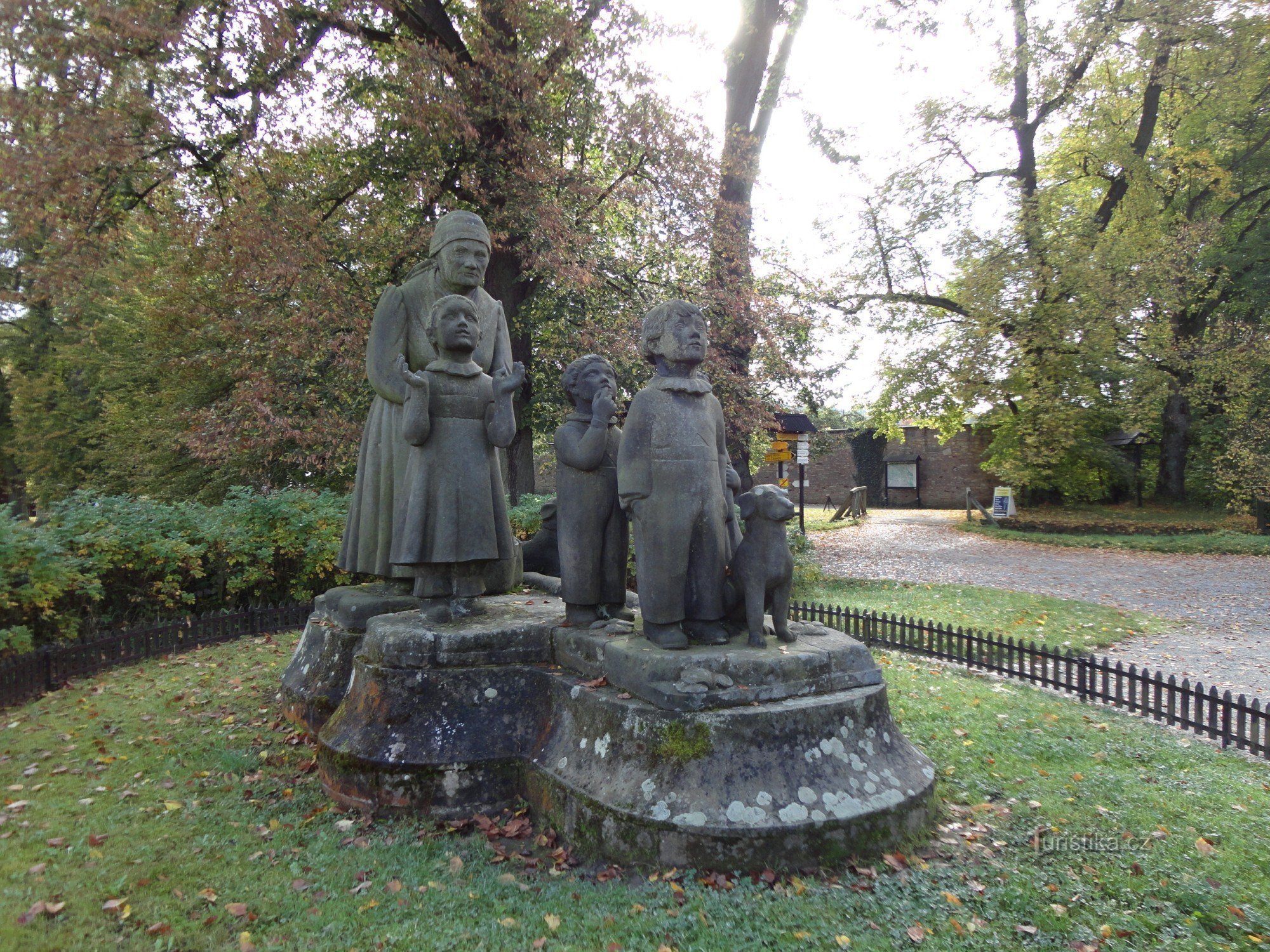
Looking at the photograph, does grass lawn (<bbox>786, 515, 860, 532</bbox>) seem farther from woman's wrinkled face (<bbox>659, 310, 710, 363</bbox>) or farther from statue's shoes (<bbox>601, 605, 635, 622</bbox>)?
woman's wrinkled face (<bbox>659, 310, 710, 363</bbox>)

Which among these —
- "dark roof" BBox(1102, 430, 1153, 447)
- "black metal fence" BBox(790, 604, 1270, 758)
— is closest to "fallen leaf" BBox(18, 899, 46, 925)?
"black metal fence" BBox(790, 604, 1270, 758)

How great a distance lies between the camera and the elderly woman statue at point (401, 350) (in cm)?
490

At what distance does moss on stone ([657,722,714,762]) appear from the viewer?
341cm

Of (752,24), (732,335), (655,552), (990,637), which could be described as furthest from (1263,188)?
(655,552)

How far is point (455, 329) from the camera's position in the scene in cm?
454

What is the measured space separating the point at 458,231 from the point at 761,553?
9.17ft

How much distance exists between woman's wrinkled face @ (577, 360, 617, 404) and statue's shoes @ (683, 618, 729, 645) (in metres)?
1.38

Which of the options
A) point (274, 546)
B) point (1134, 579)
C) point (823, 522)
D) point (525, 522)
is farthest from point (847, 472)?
point (274, 546)

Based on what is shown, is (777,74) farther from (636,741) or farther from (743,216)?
(636,741)

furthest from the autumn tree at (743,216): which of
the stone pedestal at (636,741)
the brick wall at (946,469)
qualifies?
the brick wall at (946,469)

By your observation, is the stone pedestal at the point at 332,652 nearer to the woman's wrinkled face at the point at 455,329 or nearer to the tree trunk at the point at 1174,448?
the woman's wrinkled face at the point at 455,329

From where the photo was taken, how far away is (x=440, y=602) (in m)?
4.73

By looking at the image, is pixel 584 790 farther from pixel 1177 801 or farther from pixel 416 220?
pixel 416 220

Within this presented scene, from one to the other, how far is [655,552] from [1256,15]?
75.9 feet
